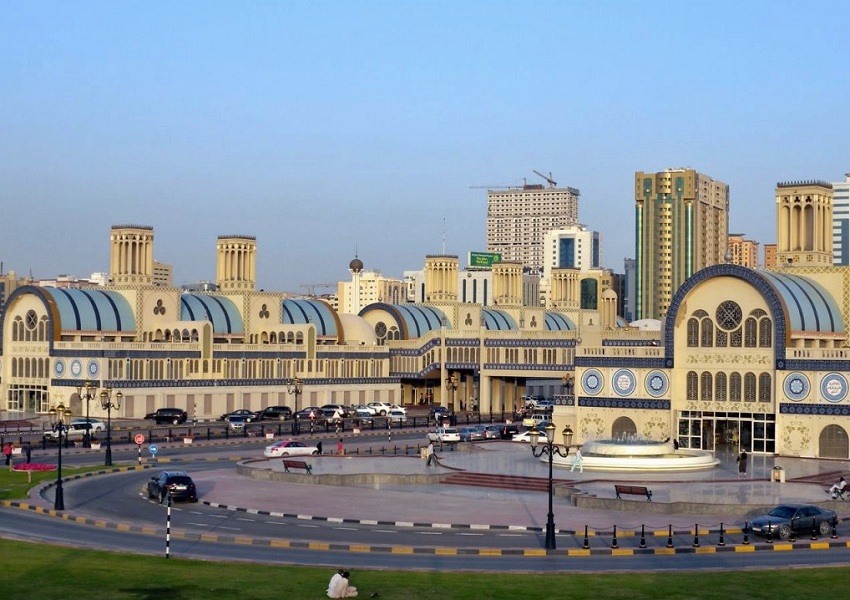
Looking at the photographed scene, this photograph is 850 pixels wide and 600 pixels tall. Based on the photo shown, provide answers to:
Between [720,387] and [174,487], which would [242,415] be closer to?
[720,387]

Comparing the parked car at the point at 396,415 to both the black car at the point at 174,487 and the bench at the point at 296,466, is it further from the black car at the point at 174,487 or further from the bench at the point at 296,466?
the black car at the point at 174,487

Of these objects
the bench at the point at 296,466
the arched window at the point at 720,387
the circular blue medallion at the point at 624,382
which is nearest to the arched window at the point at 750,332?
the arched window at the point at 720,387

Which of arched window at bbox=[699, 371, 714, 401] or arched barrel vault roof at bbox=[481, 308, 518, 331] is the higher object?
arched barrel vault roof at bbox=[481, 308, 518, 331]

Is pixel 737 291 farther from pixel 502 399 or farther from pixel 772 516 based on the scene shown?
pixel 502 399

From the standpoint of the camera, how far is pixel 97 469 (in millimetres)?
70500

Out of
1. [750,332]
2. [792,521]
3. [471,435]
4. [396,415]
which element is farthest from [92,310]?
[792,521]

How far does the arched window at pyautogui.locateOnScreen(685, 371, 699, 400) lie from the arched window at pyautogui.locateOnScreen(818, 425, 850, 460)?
8680 mm

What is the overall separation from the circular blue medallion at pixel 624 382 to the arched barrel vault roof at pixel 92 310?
156 feet

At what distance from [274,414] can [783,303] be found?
4568cm

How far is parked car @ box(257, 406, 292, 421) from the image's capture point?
366 feet

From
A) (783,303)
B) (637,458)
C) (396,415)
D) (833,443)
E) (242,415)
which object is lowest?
(396,415)

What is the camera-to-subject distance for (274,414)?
112 meters

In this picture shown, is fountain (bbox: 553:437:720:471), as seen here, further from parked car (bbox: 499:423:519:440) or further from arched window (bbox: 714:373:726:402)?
parked car (bbox: 499:423:519:440)

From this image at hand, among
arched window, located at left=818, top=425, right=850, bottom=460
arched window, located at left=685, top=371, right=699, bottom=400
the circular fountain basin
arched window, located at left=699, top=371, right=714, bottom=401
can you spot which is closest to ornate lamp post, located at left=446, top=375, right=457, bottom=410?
arched window, located at left=685, top=371, right=699, bottom=400
